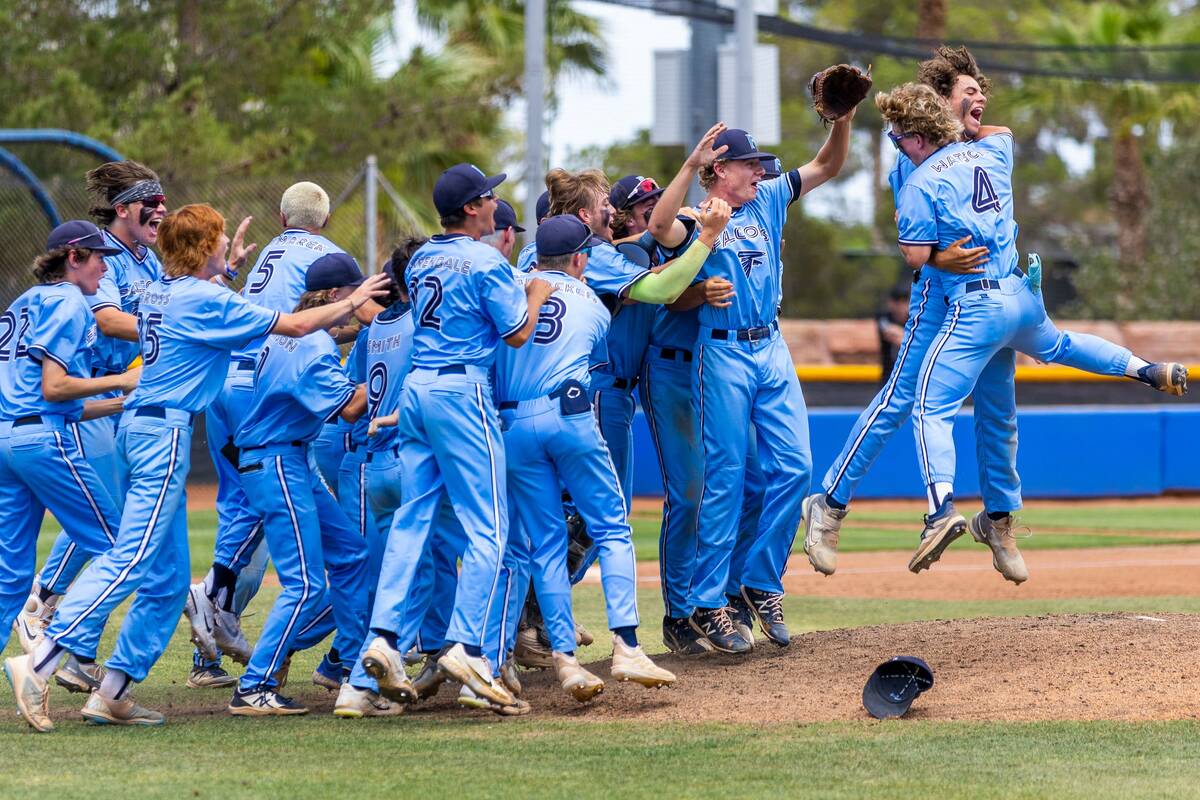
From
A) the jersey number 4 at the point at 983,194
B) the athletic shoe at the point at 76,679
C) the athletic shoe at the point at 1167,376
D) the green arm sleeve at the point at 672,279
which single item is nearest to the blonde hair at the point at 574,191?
the green arm sleeve at the point at 672,279

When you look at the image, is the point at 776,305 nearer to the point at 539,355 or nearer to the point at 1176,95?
the point at 539,355

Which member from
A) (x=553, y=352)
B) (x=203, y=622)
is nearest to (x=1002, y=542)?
(x=553, y=352)

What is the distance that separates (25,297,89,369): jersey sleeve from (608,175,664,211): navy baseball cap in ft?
8.54

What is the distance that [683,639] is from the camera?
7621 mm

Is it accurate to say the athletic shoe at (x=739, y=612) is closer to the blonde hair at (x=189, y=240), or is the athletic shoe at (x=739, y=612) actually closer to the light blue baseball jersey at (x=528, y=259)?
the light blue baseball jersey at (x=528, y=259)

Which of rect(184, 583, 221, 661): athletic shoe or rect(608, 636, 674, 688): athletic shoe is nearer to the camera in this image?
rect(608, 636, 674, 688): athletic shoe

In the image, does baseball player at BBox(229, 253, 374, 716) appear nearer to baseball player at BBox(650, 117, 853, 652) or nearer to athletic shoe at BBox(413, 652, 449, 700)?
athletic shoe at BBox(413, 652, 449, 700)

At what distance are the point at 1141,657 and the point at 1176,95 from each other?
79.9 feet

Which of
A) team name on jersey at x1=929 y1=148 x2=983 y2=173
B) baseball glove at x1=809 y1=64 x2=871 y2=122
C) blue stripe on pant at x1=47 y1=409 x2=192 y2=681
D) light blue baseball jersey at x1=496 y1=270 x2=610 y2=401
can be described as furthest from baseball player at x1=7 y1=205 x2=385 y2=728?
team name on jersey at x1=929 y1=148 x2=983 y2=173

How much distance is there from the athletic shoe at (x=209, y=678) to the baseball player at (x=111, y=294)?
0.79m

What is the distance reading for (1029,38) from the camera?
3834cm

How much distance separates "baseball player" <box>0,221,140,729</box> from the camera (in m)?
6.91

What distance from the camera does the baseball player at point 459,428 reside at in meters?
6.30

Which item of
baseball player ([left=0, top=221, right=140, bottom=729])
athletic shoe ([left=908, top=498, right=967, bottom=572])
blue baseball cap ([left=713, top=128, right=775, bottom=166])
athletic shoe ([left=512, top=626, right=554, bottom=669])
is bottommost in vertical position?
athletic shoe ([left=512, top=626, right=554, bottom=669])
